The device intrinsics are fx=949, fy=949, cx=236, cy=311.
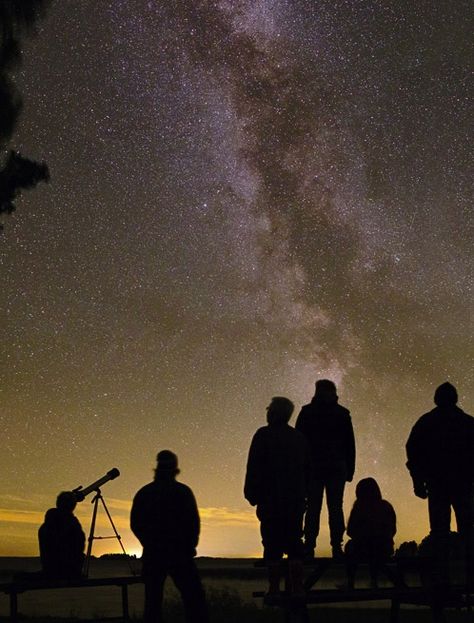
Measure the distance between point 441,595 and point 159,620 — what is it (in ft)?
9.67

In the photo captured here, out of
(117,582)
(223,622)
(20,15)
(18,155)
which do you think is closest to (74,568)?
(117,582)

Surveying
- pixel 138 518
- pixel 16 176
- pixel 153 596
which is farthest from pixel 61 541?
pixel 16 176

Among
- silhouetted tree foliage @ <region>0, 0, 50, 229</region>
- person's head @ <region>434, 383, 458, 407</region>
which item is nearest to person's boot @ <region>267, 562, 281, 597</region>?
person's head @ <region>434, 383, 458, 407</region>

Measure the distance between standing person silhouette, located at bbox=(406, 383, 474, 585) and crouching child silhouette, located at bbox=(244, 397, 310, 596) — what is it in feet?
4.84

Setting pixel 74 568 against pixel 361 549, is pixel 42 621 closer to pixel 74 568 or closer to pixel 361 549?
pixel 74 568

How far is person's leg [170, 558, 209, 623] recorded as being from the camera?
29.0ft

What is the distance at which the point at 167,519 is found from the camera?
28.7ft

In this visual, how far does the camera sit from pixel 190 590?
29.0 feet

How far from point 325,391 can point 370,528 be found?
167 cm

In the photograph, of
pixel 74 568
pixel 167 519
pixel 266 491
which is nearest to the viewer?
pixel 167 519

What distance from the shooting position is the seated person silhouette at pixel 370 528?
34.2 feet

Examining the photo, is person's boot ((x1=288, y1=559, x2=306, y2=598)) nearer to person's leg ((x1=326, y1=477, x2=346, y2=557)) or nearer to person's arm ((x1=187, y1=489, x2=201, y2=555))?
person's arm ((x1=187, y1=489, x2=201, y2=555))

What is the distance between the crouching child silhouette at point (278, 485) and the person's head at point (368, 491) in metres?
1.73

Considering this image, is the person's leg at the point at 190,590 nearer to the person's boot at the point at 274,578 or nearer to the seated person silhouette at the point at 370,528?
the person's boot at the point at 274,578
